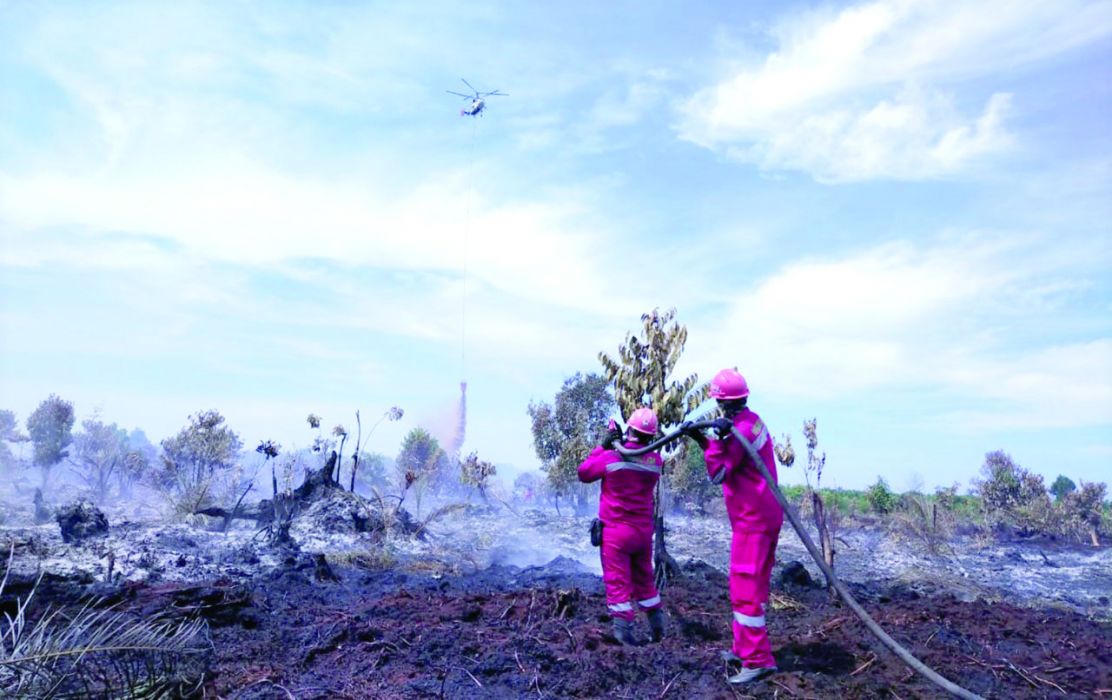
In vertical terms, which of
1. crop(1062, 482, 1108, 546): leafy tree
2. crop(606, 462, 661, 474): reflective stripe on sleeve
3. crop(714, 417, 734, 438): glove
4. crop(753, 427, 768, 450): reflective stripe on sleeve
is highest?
crop(714, 417, 734, 438): glove

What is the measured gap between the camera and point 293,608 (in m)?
8.00

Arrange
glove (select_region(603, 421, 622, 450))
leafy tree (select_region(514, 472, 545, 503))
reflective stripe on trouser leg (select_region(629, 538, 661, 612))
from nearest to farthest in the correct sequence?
reflective stripe on trouser leg (select_region(629, 538, 661, 612))
glove (select_region(603, 421, 622, 450))
leafy tree (select_region(514, 472, 545, 503))

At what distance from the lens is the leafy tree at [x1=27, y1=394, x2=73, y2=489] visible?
35.4 meters

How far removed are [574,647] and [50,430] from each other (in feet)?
128

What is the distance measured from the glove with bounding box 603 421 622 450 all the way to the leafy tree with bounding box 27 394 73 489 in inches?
1446

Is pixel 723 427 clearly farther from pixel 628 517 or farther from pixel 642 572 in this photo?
pixel 642 572

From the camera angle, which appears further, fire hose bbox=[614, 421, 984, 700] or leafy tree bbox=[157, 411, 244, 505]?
leafy tree bbox=[157, 411, 244, 505]

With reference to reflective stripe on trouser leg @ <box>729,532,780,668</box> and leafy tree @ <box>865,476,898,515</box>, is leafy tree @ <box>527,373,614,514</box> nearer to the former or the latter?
leafy tree @ <box>865,476,898,515</box>

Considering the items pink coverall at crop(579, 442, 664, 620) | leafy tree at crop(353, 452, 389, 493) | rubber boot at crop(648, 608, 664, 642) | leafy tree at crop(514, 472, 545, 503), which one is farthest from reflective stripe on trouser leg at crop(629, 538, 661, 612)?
leafy tree at crop(353, 452, 389, 493)

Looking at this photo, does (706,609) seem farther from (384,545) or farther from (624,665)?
(384,545)

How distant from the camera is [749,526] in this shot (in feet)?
18.8

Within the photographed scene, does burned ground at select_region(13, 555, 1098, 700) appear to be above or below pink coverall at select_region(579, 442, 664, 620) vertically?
below

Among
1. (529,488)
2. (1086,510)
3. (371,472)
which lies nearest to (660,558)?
(1086,510)

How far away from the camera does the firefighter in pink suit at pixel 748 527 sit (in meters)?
5.51
